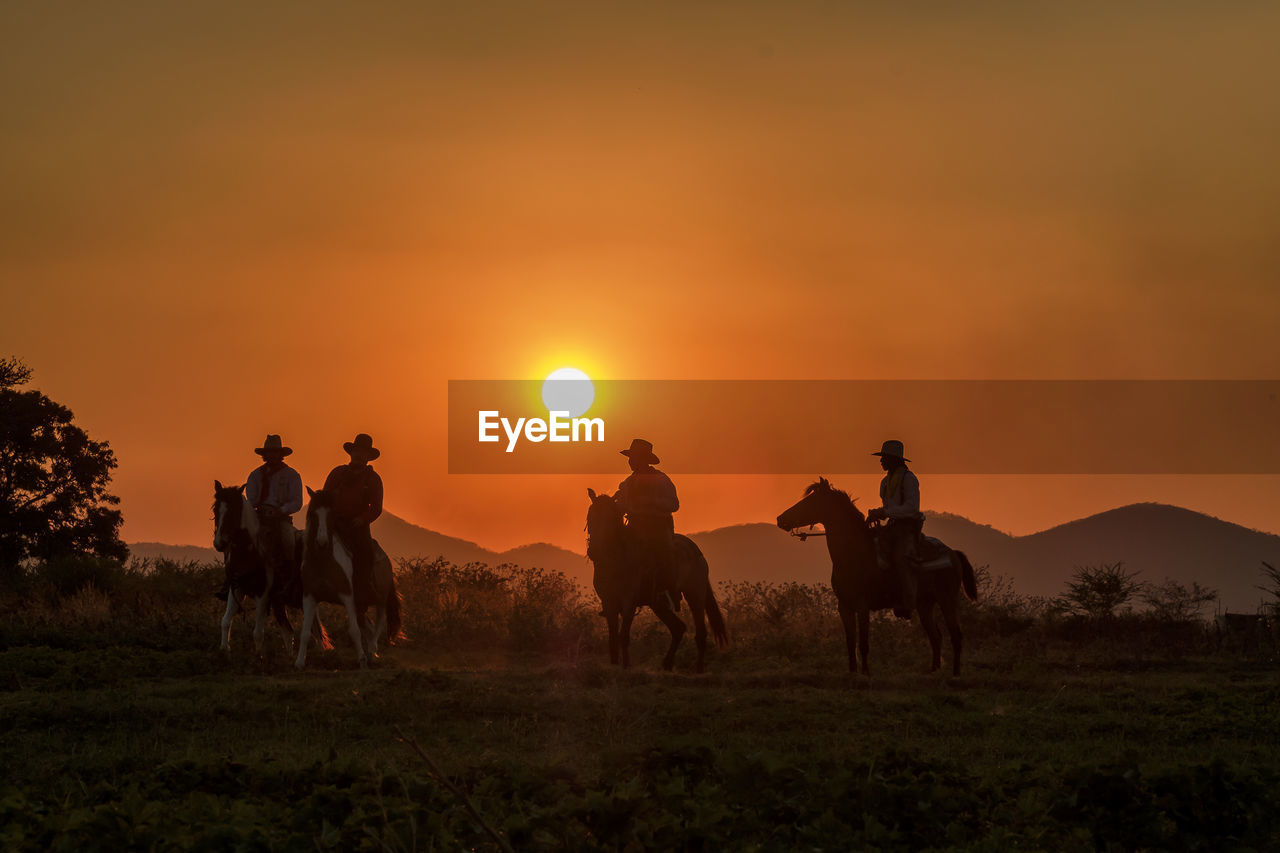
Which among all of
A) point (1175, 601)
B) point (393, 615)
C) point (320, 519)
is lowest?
point (393, 615)

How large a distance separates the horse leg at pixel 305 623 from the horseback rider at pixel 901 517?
7843 mm

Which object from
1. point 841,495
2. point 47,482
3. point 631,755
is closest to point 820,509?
point 841,495

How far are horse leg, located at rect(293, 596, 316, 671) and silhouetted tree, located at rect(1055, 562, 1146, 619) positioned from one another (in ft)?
52.6

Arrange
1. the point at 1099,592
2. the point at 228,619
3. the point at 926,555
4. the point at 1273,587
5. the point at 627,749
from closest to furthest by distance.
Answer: the point at 627,749, the point at 926,555, the point at 228,619, the point at 1273,587, the point at 1099,592

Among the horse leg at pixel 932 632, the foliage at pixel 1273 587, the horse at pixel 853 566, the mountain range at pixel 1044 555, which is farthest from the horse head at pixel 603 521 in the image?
the mountain range at pixel 1044 555

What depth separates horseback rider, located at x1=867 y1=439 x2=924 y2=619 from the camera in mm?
18562

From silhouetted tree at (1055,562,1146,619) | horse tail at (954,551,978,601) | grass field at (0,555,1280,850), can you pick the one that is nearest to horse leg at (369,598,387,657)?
grass field at (0,555,1280,850)

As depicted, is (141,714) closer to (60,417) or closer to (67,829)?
(67,829)

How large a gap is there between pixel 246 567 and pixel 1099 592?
1800 cm

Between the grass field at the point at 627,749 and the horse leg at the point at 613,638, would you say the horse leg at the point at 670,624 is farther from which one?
the horse leg at the point at 613,638

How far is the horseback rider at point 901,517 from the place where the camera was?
60.9 ft

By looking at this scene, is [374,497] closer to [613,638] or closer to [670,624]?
[613,638]

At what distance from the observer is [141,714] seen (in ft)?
45.7

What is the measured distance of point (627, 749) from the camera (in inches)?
382
